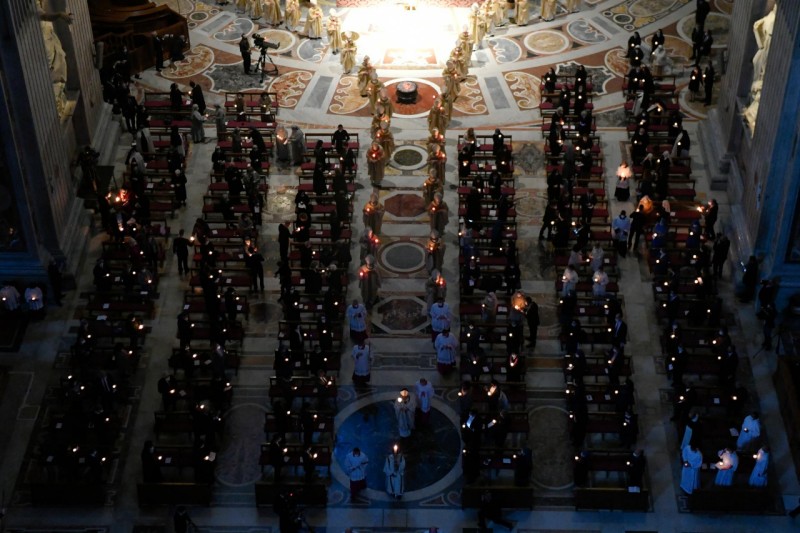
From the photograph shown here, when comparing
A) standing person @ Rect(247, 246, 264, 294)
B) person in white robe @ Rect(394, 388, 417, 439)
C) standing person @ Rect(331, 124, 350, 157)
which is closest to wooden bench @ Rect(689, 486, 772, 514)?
person in white robe @ Rect(394, 388, 417, 439)

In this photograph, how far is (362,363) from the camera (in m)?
35.4

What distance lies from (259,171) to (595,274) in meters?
11.0

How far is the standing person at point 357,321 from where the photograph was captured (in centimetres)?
3653

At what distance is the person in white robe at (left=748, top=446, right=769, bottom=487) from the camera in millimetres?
31828

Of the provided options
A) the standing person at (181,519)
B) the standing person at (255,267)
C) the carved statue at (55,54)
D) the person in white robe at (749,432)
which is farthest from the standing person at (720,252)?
the carved statue at (55,54)

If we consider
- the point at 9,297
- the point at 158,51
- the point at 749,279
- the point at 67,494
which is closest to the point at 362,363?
the point at 67,494

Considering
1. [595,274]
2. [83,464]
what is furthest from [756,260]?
[83,464]

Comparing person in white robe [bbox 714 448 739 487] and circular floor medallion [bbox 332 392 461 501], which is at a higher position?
person in white robe [bbox 714 448 739 487]

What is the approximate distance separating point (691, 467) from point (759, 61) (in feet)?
40.9

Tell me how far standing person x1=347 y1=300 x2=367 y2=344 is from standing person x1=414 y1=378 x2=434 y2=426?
271 cm

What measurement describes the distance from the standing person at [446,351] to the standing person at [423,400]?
123 cm

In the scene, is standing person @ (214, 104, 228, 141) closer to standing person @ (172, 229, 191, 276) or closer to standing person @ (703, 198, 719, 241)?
standing person @ (172, 229, 191, 276)

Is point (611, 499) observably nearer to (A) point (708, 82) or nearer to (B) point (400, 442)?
(B) point (400, 442)

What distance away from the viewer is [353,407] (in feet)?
116
